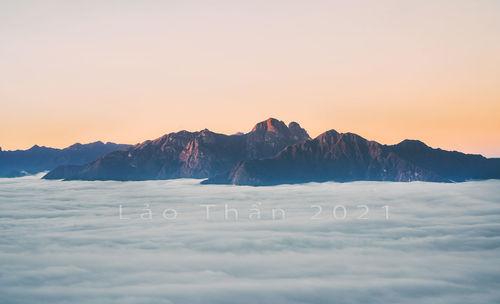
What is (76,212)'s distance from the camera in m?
141

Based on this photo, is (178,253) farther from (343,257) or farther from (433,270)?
(433,270)

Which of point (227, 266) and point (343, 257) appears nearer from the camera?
point (227, 266)

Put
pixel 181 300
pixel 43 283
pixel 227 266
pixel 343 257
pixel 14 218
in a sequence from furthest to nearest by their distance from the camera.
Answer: pixel 14 218, pixel 343 257, pixel 227 266, pixel 43 283, pixel 181 300

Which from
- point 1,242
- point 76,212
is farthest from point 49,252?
point 76,212

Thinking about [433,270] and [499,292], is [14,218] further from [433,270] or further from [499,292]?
[499,292]

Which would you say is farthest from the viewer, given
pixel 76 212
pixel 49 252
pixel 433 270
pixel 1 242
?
pixel 76 212

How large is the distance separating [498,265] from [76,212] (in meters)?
131

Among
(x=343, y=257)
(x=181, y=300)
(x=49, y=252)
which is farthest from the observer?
(x=49, y=252)

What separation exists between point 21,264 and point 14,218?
77.0 meters

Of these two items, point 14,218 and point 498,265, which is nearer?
point 498,265

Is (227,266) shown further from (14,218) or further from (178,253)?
(14,218)

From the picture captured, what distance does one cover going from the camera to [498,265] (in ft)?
179

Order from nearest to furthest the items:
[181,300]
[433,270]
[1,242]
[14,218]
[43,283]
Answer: [181,300] → [43,283] → [433,270] → [1,242] → [14,218]

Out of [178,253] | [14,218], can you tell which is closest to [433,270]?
[178,253]
